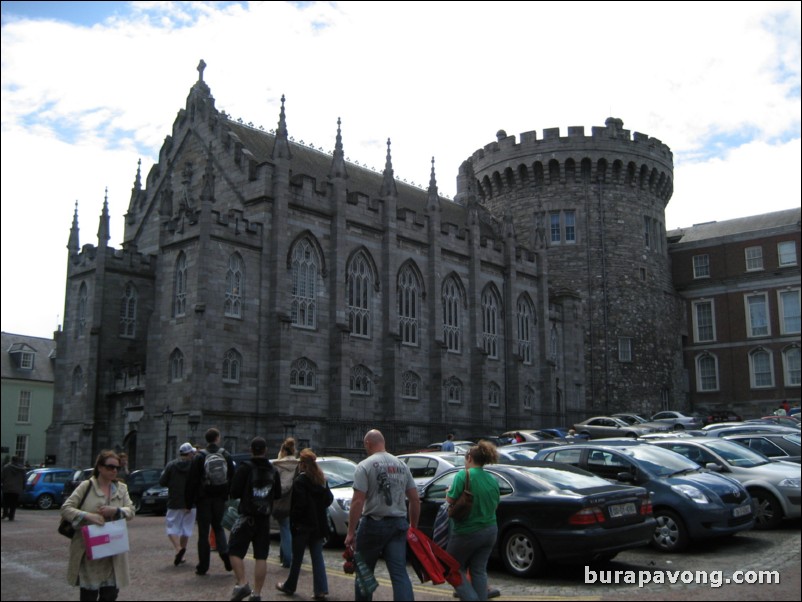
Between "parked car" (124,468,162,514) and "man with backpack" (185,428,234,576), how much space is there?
1291 centimetres

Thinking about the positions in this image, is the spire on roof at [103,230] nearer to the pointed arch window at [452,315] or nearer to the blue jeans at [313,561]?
the pointed arch window at [452,315]

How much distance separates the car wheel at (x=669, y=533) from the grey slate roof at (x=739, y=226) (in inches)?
1921

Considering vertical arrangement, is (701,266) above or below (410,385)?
above

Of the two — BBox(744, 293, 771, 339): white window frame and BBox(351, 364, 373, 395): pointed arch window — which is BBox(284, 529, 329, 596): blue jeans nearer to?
BBox(351, 364, 373, 395): pointed arch window

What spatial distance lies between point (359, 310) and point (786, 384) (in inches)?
1309

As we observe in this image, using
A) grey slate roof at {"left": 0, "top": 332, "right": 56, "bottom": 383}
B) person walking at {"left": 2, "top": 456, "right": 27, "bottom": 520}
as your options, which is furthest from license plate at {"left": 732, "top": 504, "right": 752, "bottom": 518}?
grey slate roof at {"left": 0, "top": 332, "right": 56, "bottom": 383}

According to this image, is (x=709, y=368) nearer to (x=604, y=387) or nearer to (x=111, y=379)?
(x=604, y=387)

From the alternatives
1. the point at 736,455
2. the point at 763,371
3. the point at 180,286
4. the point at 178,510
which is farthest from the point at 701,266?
the point at 178,510

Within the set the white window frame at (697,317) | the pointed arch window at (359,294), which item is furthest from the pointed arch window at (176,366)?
the white window frame at (697,317)

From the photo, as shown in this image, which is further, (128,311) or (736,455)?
(128,311)

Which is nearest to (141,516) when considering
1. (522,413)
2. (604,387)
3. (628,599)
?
(628,599)

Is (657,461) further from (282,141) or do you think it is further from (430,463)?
(282,141)

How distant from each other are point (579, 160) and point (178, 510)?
44.6 m

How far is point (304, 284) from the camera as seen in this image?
1391 inches
